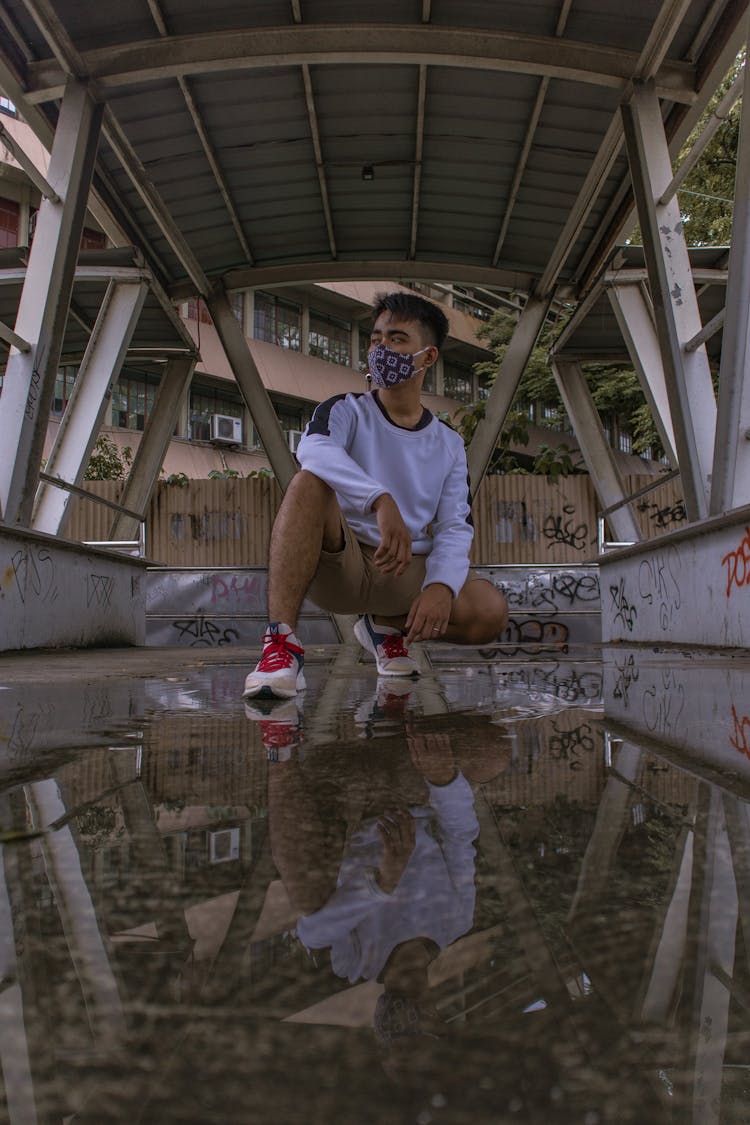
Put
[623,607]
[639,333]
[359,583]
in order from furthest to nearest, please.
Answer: [639,333]
[623,607]
[359,583]

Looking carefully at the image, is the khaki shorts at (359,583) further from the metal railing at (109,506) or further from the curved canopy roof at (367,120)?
the curved canopy roof at (367,120)

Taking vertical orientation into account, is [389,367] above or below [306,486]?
above

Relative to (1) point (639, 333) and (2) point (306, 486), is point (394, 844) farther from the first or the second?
(1) point (639, 333)

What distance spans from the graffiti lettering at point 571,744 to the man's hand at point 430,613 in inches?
39.2

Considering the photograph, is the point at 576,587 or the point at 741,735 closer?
the point at 741,735

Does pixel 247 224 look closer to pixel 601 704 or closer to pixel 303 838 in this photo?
pixel 601 704

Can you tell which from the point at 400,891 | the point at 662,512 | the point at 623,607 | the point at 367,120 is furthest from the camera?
the point at 662,512

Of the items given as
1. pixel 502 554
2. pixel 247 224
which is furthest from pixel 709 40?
pixel 502 554

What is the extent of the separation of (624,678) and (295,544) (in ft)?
4.10

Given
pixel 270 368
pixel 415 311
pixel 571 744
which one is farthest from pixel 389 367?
pixel 270 368

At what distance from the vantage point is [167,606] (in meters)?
12.7

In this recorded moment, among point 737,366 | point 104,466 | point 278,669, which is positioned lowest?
point 278,669

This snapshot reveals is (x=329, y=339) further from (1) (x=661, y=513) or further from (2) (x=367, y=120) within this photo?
(2) (x=367, y=120)

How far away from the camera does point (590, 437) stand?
11.3m
